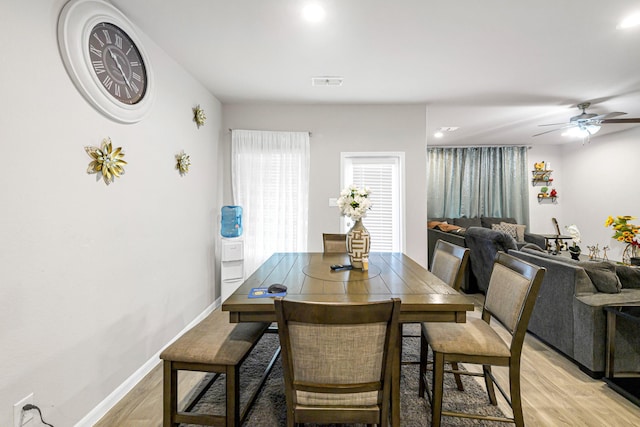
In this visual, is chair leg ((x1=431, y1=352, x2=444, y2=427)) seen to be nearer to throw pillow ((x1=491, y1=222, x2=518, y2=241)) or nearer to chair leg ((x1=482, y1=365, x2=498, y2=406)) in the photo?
chair leg ((x1=482, y1=365, x2=498, y2=406))

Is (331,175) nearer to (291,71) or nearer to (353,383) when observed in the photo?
(291,71)

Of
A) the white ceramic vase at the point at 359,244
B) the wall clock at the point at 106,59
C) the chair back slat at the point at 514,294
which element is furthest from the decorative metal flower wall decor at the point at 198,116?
the chair back slat at the point at 514,294

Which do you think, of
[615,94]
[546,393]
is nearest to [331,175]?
[546,393]

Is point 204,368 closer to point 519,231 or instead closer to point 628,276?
point 628,276

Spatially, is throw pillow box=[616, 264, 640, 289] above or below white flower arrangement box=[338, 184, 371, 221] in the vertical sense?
below

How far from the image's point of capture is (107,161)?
1883mm

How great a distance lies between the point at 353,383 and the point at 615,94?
15.4ft

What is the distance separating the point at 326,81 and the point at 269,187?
1472mm

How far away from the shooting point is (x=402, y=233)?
394 centimetres

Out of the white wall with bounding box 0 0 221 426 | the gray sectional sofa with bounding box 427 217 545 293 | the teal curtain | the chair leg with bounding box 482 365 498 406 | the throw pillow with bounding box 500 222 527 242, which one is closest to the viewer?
the white wall with bounding box 0 0 221 426

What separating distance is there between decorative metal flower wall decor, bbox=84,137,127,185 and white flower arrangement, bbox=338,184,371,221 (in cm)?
149

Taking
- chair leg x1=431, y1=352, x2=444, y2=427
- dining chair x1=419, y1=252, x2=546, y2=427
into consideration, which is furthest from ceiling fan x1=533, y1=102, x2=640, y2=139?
chair leg x1=431, y1=352, x2=444, y2=427

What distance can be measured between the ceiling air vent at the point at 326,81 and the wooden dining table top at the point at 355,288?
1.90 metres

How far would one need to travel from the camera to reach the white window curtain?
3881 millimetres
